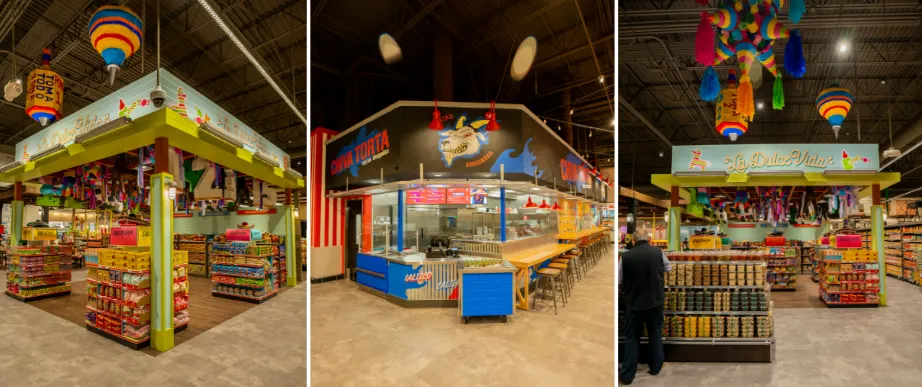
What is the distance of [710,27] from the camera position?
11.8 ft

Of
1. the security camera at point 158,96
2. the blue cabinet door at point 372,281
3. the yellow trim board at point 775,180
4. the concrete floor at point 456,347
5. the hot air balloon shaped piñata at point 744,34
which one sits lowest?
the concrete floor at point 456,347

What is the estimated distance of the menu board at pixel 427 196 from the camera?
837 centimetres

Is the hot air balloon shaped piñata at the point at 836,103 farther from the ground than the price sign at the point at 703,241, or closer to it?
farther from the ground

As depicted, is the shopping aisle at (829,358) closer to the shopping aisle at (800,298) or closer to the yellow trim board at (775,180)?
the shopping aisle at (800,298)

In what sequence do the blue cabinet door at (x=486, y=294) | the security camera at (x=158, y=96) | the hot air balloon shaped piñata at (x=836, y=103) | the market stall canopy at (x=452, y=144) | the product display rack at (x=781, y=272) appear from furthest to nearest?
1. the product display rack at (x=781, y=272)
2. the market stall canopy at (x=452, y=144)
3. the blue cabinet door at (x=486, y=294)
4. the hot air balloon shaped piñata at (x=836, y=103)
5. the security camera at (x=158, y=96)

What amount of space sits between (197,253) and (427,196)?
814cm

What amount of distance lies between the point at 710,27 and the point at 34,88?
7.84 m

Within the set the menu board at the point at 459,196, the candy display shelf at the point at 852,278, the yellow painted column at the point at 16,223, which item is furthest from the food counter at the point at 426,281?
the yellow painted column at the point at 16,223

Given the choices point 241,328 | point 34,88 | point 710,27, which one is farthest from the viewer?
point 241,328

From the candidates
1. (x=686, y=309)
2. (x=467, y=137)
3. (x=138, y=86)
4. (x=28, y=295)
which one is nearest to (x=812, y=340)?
(x=686, y=309)

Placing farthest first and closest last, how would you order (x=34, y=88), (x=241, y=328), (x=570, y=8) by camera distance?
(x=570, y=8)
(x=241, y=328)
(x=34, y=88)

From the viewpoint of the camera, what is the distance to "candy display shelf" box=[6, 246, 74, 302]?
8273 mm

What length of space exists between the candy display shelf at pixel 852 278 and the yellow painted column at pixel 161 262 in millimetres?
11213

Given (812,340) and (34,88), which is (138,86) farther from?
(812,340)
